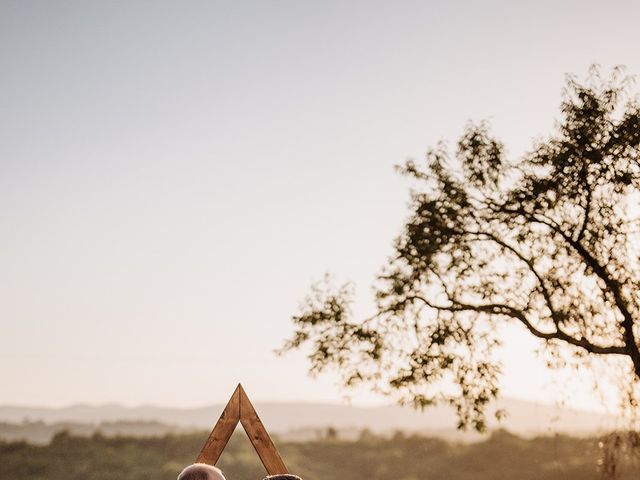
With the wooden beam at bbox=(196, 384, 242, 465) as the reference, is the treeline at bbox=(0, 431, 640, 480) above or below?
below

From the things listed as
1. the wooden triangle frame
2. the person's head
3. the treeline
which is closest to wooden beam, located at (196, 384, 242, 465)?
the wooden triangle frame

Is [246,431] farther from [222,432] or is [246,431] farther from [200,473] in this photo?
[200,473]

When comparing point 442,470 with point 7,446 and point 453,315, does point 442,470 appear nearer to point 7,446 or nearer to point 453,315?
point 7,446

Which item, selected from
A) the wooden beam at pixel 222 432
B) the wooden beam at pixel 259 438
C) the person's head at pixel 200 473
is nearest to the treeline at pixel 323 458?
the wooden beam at pixel 259 438

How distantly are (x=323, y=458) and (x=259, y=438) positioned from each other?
2231 inches

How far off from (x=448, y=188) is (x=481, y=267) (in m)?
1.89

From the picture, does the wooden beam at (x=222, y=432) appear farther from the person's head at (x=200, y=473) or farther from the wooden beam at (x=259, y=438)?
the person's head at (x=200, y=473)

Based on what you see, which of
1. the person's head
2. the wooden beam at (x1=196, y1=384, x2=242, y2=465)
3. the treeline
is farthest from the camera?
the treeline

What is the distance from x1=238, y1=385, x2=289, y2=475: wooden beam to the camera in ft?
27.1

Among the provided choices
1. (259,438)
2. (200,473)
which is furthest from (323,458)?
(200,473)

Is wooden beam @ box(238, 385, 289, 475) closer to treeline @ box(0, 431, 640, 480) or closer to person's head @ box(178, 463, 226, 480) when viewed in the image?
person's head @ box(178, 463, 226, 480)

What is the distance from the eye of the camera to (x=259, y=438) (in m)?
8.31

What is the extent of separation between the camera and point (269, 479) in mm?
5387

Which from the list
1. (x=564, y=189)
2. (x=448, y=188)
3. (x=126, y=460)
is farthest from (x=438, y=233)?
(x=126, y=460)
